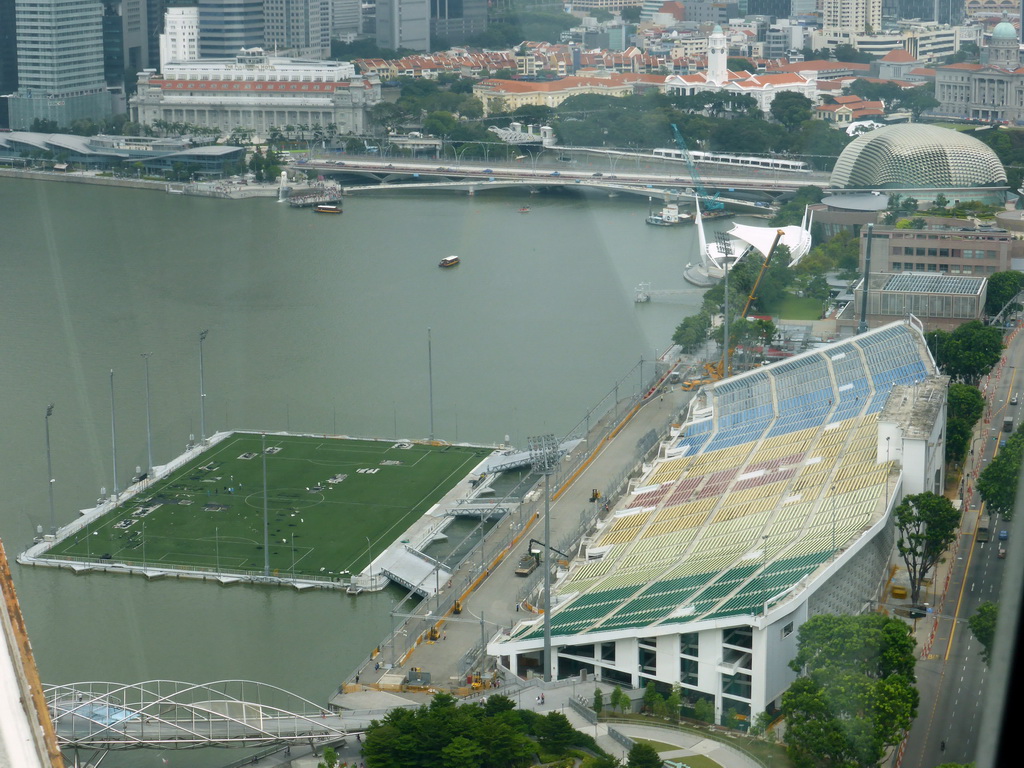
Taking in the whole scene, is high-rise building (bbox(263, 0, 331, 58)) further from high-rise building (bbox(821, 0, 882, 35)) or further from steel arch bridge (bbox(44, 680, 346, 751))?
steel arch bridge (bbox(44, 680, 346, 751))

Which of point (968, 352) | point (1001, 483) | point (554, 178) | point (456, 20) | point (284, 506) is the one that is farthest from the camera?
point (456, 20)

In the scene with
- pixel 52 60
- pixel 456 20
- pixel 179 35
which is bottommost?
pixel 52 60

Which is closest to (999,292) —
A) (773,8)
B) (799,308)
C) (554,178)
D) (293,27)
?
(799,308)

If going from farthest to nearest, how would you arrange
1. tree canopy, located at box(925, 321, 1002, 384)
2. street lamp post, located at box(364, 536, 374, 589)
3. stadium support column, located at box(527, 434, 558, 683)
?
tree canopy, located at box(925, 321, 1002, 384) < street lamp post, located at box(364, 536, 374, 589) < stadium support column, located at box(527, 434, 558, 683)

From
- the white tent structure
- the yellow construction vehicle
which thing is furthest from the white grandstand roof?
the white tent structure

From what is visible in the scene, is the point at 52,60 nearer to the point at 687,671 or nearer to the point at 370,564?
the point at 370,564

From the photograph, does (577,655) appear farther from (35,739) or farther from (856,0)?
(856,0)

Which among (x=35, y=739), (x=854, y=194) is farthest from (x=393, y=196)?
(x=35, y=739)
